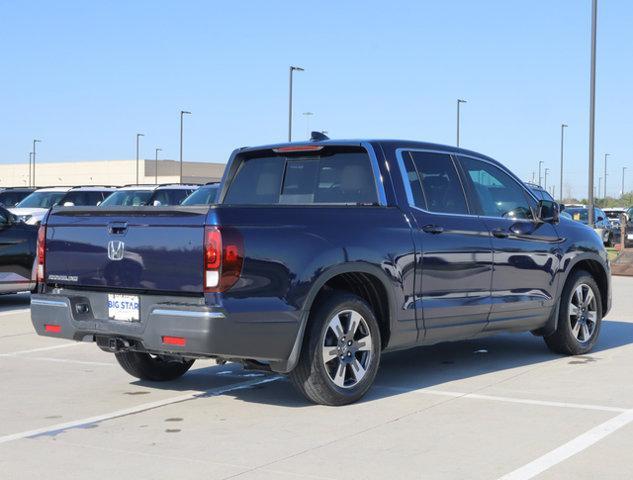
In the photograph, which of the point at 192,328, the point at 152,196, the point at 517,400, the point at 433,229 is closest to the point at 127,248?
the point at 192,328

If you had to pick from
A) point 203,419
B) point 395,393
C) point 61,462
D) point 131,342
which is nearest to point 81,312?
point 131,342

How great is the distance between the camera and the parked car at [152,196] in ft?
72.2

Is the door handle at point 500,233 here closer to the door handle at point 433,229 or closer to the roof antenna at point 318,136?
the door handle at point 433,229

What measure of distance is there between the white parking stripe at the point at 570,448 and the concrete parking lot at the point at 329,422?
1 cm

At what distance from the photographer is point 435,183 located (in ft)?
27.0

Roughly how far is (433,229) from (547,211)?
1.77m

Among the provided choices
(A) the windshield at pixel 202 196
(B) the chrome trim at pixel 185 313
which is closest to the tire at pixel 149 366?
(B) the chrome trim at pixel 185 313

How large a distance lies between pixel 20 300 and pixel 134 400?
8.38 metres

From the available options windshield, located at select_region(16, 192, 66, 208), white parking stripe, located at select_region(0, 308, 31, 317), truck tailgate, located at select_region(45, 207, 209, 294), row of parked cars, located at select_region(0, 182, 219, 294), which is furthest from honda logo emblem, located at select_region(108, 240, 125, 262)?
windshield, located at select_region(16, 192, 66, 208)

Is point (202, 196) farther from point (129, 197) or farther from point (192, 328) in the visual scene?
point (192, 328)

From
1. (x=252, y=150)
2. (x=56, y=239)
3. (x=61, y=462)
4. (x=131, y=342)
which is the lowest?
(x=61, y=462)

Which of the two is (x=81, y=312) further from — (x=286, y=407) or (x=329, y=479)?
(x=329, y=479)

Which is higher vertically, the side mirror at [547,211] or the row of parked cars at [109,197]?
the row of parked cars at [109,197]

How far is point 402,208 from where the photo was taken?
7750 mm
